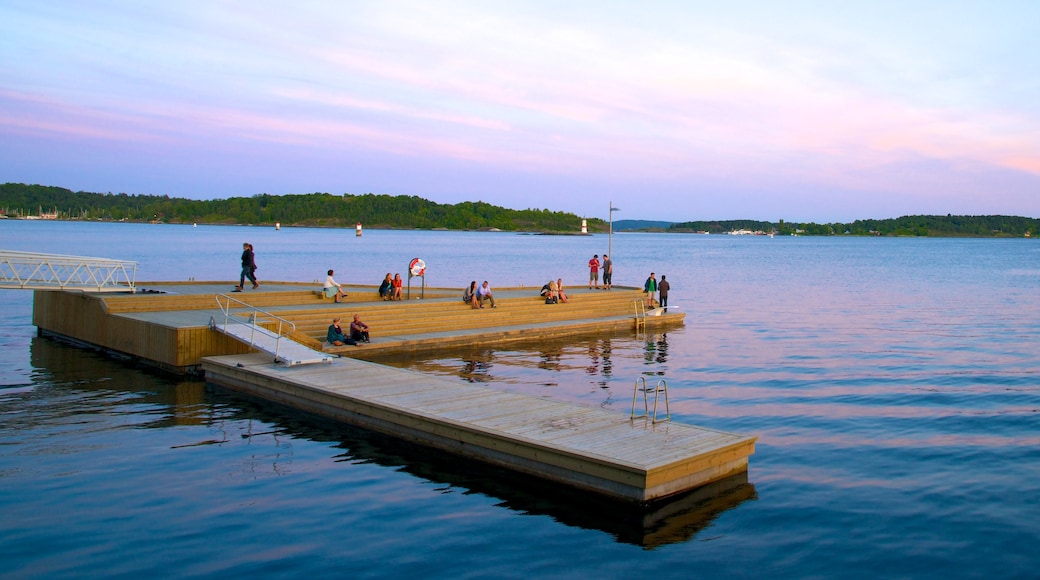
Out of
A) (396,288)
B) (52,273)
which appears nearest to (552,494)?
(396,288)

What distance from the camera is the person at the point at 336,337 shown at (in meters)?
21.5

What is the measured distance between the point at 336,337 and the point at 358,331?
25.5 inches

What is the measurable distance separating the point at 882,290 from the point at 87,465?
5263cm

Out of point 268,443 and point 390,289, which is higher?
point 390,289

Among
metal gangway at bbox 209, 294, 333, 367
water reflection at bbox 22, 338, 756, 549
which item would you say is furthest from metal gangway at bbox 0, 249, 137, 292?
metal gangway at bbox 209, 294, 333, 367

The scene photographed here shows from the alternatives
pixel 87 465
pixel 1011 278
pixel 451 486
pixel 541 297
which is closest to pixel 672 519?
pixel 451 486

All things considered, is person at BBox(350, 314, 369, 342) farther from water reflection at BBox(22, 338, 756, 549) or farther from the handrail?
water reflection at BBox(22, 338, 756, 549)

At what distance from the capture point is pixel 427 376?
56.7ft

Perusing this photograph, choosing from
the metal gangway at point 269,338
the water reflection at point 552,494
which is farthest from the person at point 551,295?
the water reflection at point 552,494

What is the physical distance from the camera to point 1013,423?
16.1 metres

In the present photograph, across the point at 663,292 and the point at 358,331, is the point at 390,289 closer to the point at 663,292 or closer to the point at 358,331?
the point at 358,331

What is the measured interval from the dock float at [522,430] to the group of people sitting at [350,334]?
3876mm

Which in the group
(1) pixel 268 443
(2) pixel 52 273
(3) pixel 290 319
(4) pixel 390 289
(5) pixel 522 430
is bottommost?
(1) pixel 268 443

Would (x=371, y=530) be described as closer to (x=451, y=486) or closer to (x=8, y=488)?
(x=451, y=486)
